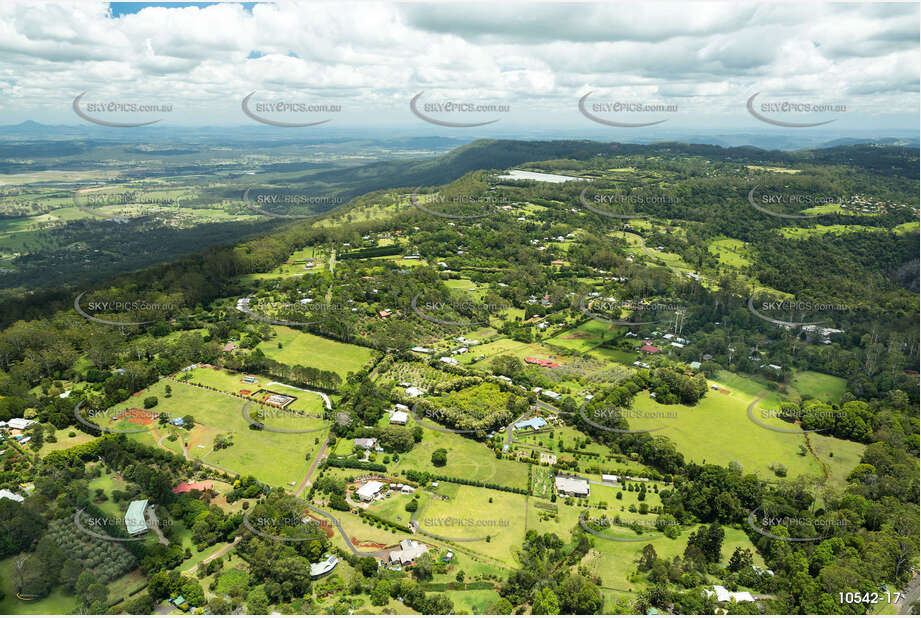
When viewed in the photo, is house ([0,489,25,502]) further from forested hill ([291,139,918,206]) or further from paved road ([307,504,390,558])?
forested hill ([291,139,918,206])

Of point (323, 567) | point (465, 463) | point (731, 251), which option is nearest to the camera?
point (323, 567)

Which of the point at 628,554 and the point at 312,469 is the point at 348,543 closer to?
the point at 312,469

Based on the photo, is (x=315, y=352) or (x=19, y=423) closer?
(x=19, y=423)

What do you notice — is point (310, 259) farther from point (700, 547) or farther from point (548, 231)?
point (700, 547)

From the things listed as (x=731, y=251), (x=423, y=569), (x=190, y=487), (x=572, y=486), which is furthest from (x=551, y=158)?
(x=423, y=569)

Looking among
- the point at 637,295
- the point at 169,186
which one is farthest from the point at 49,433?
the point at 169,186

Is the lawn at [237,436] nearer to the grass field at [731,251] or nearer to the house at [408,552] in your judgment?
the house at [408,552]

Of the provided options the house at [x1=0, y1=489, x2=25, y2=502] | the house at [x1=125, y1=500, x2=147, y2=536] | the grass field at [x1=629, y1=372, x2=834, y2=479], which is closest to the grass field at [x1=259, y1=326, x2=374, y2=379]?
the house at [x1=125, y1=500, x2=147, y2=536]
